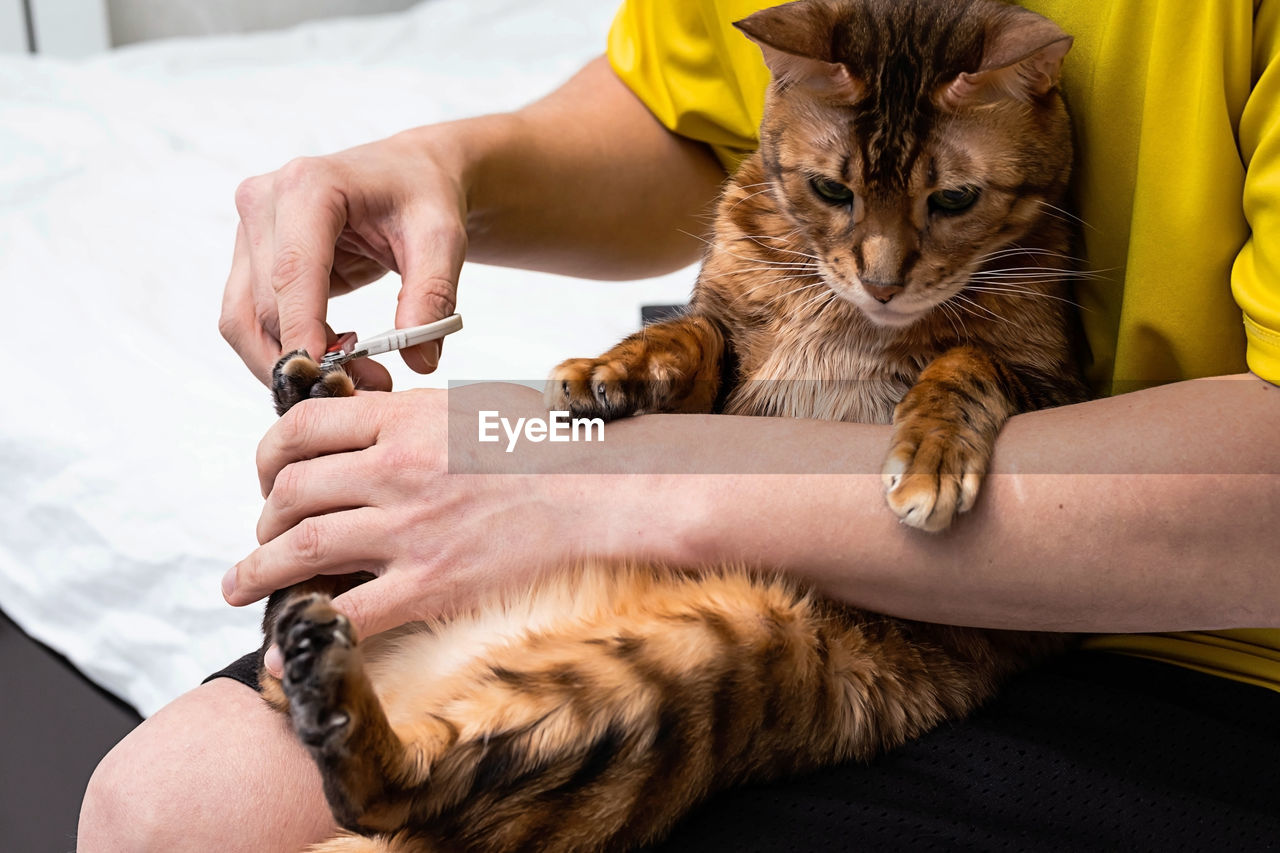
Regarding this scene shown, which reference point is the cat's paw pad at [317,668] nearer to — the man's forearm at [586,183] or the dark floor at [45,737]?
the man's forearm at [586,183]

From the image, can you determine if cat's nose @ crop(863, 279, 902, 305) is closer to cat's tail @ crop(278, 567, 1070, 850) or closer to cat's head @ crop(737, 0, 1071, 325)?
cat's head @ crop(737, 0, 1071, 325)

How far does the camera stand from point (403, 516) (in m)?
0.88

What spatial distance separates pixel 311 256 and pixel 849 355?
0.53m

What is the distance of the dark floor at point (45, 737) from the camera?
1274 millimetres

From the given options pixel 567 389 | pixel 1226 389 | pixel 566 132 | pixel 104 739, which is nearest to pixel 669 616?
pixel 567 389

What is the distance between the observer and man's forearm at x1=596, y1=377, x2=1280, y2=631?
2.54 feet

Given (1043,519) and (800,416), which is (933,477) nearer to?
(1043,519)

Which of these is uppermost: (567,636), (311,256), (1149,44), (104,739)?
(1149,44)

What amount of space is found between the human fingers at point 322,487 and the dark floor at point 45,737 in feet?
2.02

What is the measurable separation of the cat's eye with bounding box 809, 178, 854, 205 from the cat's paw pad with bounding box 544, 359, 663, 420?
0.24m

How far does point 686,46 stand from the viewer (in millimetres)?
1242

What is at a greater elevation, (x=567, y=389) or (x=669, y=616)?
(x=567, y=389)

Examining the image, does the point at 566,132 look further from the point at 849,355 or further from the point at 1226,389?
the point at 1226,389

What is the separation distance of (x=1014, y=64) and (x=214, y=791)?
877 millimetres
